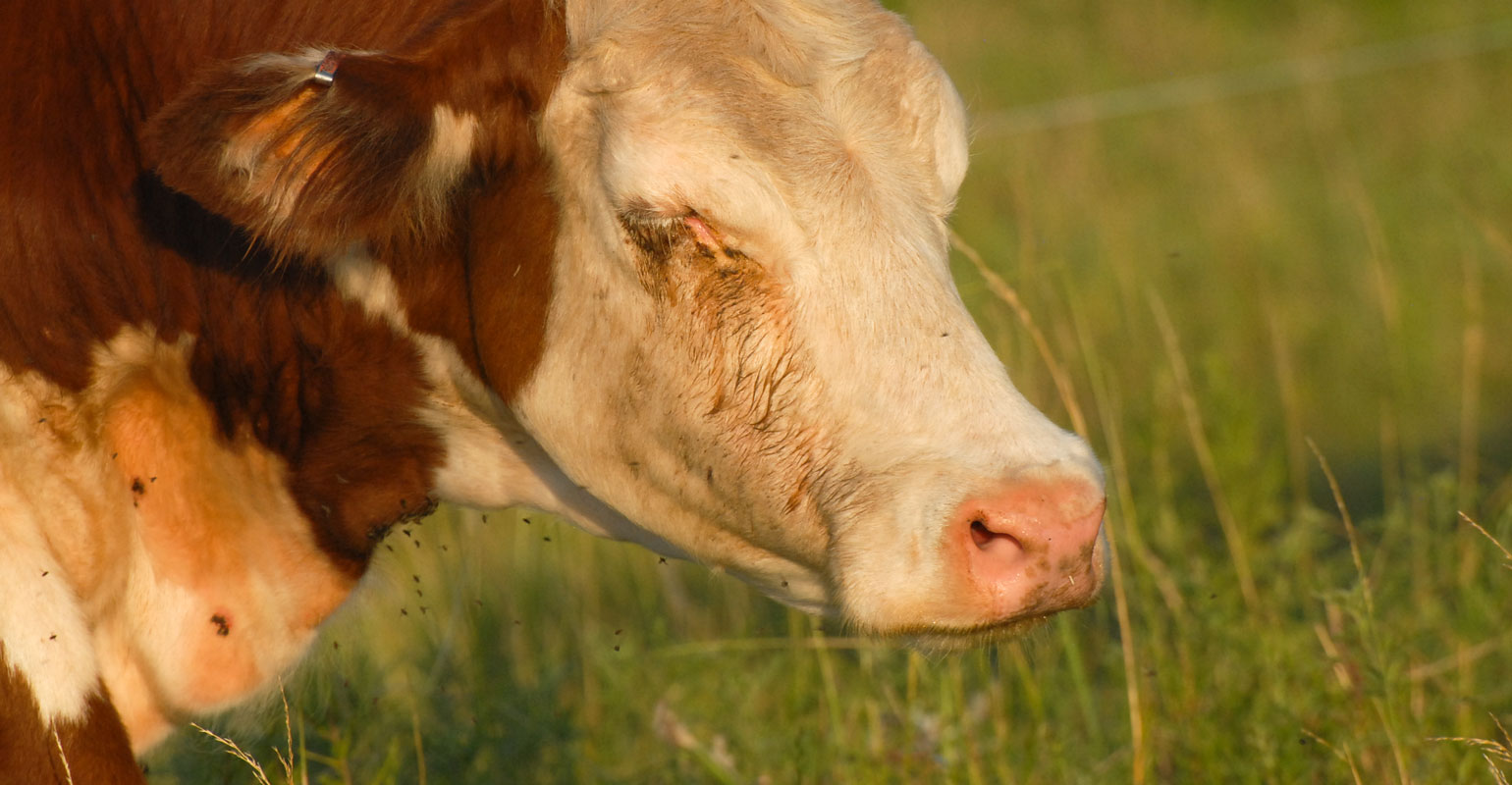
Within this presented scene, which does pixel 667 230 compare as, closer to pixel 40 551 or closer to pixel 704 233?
pixel 704 233

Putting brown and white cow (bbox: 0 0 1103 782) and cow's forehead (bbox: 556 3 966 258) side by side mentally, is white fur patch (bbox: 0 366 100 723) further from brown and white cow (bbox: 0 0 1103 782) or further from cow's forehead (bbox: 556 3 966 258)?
cow's forehead (bbox: 556 3 966 258)

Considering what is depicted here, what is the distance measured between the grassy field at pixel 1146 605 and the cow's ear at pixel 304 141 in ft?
3.05

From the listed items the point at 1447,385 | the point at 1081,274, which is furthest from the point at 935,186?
the point at 1081,274

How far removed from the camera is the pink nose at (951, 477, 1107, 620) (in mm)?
2125

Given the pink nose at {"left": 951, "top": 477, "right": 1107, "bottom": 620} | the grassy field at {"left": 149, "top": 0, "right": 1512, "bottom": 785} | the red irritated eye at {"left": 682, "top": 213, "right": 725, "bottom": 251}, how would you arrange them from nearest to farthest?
1. the pink nose at {"left": 951, "top": 477, "right": 1107, "bottom": 620}
2. the red irritated eye at {"left": 682, "top": 213, "right": 725, "bottom": 251}
3. the grassy field at {"left": 149, "top": 0, "right": 1512, "bottom": 785}

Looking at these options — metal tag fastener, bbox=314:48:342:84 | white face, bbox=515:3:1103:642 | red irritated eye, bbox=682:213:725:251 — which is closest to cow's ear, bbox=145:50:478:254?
metal tag fastener, bbox=314:48:342:84

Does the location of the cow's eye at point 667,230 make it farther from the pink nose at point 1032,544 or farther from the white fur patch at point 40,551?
the white fur patch at point 40,551

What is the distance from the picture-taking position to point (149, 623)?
2.53 m

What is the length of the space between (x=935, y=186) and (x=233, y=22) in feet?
3.78

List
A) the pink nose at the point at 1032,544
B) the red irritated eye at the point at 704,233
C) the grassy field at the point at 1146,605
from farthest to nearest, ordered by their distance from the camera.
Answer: the grassy field at the point at 1146,605 → the red irritated eye at the point at 704,233 → the pink nose at the point at 1032,544

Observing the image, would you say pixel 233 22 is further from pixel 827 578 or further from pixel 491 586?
pixel 491 586

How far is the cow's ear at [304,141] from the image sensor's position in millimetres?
2127

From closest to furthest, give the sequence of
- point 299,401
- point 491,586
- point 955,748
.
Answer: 1. point 299,401
2. point 955,748
3. point 491,586

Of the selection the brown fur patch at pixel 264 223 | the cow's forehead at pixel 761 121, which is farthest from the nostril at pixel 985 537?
the brown fur patch at pixel 264 223
